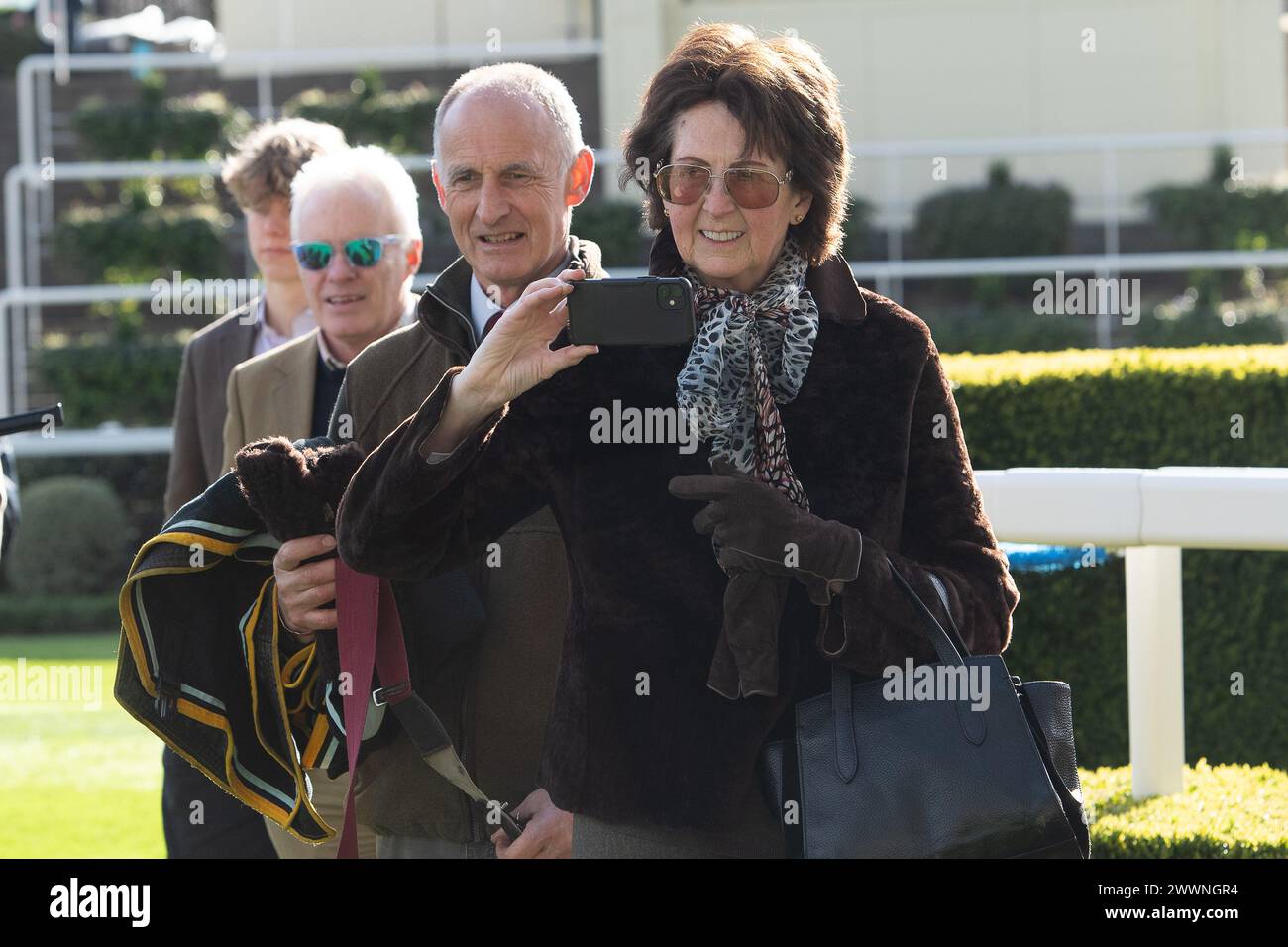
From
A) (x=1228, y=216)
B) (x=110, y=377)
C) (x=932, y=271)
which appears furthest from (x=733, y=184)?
(x=1228, y=216)

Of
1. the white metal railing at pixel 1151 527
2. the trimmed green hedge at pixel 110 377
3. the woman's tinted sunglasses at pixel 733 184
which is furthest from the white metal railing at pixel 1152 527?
the trimmed green hedge at pixel 110 377

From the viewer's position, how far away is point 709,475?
2.71 metres

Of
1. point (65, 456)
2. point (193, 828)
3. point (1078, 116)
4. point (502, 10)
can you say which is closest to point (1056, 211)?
point (1078, 116)

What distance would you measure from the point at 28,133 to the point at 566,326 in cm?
1496

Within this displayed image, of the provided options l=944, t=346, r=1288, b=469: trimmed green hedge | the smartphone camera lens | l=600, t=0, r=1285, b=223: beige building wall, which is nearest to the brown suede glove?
the smartphone camera lens

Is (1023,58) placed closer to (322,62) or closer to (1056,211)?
(1056,211)

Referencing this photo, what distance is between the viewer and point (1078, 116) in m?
17.5

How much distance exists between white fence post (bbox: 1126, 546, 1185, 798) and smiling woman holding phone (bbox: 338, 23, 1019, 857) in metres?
2.13

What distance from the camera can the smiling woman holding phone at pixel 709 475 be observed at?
2.75 m

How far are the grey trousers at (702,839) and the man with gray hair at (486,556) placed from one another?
44 cm

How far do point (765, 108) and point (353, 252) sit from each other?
1.62 meters

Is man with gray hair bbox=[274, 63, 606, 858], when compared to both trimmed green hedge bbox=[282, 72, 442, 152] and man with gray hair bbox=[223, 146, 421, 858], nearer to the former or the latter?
man with gray hair bbox=[223, 146, 421, 858]

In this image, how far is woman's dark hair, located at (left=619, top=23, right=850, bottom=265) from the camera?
286 cm

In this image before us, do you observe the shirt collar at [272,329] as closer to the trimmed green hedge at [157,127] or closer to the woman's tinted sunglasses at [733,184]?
the woman's tinted sunglasses at [733,184]
